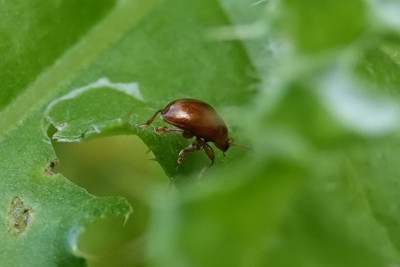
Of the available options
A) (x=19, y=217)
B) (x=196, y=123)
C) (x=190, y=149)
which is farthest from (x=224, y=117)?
(x=19, y=217)

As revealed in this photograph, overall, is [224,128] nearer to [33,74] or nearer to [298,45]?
[33,74]

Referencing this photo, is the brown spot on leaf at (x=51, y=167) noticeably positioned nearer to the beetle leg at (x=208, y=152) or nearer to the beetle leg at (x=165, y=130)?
the beetle leg at (x=165, y=130)

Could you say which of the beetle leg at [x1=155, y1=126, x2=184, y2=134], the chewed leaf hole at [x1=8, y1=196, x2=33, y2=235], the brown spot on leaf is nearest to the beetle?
the beetle leg at [x1=155, y1=126, x2=184, y2=134]

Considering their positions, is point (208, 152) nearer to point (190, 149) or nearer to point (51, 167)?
point (190, 149)

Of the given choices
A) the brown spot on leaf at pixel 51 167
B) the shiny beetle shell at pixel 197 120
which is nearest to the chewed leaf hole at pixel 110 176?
the brown spot on leaf at pixel 51 167

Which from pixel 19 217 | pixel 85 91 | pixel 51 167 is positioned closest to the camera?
pixel 19 217

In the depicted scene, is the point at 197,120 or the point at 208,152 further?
the point at 197,120

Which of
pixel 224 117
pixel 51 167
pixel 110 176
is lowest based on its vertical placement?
pixel 224 117

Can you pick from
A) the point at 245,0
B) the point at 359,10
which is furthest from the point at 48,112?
the point at 359,10

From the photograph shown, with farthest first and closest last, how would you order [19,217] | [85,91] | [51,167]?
[85,91] < [51,167] < [19,217]
